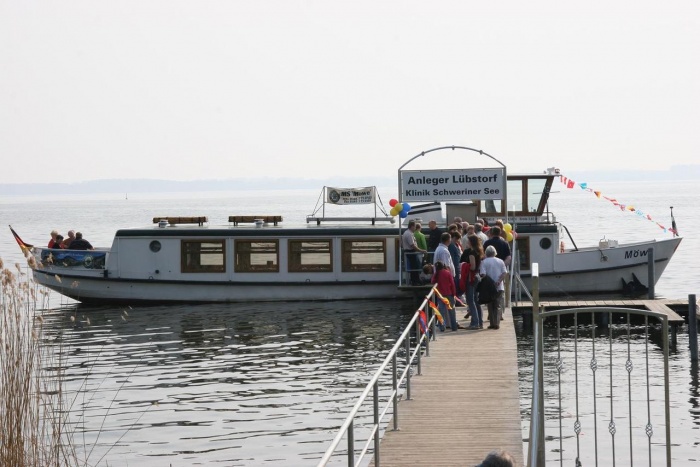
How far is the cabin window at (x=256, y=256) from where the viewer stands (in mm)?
30469

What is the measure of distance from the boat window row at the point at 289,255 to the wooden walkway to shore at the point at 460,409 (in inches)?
464

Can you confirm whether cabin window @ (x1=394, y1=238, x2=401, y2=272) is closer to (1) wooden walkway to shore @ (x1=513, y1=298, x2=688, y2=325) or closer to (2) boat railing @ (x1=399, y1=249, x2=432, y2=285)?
(2) boat railing @ (x1=399, y1=249, x2=432, y2=285)

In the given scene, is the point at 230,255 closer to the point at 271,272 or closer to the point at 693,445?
the point at 271,272

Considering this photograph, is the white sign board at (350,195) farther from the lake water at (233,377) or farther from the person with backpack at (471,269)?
the person with backpack at (471,269)

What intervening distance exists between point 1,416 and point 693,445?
9528mm

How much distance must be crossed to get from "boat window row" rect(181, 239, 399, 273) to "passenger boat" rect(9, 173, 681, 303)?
3 centimetres

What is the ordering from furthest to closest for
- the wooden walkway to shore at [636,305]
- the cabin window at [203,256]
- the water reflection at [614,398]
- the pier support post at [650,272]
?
the cabin window at [203,256]
the pier support post at [650,272]
the wooden walkway to shore at [636,305]
the water reflection at [614,398]

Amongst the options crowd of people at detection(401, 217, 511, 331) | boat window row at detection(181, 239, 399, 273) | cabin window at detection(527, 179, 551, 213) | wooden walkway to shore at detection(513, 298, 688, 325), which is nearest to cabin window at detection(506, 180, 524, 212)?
cabin window at detection(527, 179, 551, 213)

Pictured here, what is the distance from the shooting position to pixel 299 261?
30.5 metres

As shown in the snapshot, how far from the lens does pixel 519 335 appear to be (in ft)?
82.9

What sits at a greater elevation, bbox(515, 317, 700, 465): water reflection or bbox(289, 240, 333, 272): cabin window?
bbox(289, 240, 333, 272): cabin window

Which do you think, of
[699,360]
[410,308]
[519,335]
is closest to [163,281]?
[410,308]

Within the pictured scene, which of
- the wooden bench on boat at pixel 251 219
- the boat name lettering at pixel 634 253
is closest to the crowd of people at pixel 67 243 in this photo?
the wooden bench on boat at pixel 251 219

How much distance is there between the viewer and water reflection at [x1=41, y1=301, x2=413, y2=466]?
15383 mm
